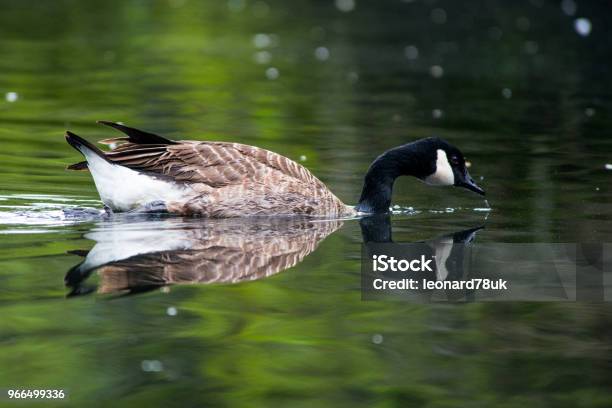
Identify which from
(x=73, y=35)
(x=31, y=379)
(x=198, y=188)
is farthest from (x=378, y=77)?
(x=31, y=379)

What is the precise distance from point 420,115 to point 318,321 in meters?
11.8

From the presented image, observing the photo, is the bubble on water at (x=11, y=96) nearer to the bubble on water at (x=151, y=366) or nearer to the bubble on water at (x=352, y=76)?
the bubble on water at (x=352, y=76)

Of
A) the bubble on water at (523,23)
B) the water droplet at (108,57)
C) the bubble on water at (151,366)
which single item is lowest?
the bubble on water at (151,366)

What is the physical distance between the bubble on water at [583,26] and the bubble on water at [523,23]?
1.40 metres

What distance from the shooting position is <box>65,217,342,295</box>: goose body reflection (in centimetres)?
896

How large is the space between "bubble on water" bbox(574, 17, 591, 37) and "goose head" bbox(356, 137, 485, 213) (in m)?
21.7

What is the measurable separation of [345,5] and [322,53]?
44.8 ft

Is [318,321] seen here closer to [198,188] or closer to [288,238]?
[288,238]

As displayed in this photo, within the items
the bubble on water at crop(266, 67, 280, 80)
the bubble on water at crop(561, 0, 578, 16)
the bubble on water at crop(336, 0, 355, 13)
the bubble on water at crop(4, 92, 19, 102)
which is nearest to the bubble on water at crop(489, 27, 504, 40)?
the bubble on water at crop(561, 0, 578, 16)

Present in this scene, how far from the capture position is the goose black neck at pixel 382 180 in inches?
483

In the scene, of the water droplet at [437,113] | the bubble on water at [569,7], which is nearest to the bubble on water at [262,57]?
the water droplet at [437,113]

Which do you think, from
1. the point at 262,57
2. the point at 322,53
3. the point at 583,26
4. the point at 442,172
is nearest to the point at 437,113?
the point at 442,172

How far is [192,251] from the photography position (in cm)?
986

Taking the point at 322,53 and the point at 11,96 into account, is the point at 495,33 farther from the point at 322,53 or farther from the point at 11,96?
the point at 11,96
